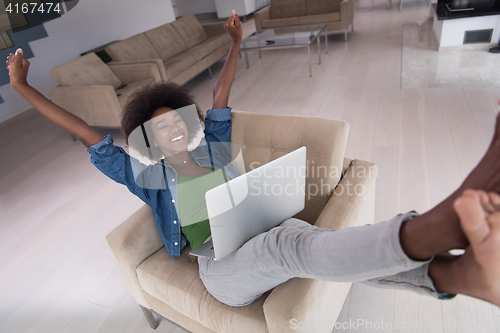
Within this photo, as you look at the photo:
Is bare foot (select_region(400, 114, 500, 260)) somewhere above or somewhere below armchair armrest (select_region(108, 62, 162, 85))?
above

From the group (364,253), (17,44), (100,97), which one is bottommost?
(100,97)

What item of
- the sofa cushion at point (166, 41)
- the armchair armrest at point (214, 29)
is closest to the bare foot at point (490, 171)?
the sofa cushion at point (166, 41)

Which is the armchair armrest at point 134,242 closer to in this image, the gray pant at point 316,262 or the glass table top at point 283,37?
the gray pant at point 316,262

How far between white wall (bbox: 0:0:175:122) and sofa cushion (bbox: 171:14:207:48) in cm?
142

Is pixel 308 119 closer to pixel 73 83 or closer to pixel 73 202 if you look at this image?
pixel 73 202

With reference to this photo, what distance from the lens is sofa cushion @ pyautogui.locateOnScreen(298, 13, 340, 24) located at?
4.97 meters

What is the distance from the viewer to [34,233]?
214 centimetres

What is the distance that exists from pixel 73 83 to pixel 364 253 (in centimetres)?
341

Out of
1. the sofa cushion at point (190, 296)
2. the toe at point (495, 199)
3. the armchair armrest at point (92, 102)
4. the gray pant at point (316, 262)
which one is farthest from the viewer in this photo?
the armchair armrest at point (92, 102)

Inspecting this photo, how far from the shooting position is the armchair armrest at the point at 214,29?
4.99 meters

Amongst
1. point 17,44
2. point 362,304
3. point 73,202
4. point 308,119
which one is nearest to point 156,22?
point 17,44

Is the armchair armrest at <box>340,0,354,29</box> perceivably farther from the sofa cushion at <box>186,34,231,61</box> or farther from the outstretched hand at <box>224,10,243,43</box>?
the outstretched hand at <box>224,10,243,43</box>

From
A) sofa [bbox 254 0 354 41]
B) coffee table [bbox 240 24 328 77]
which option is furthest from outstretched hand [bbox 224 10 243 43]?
sofa [bbox 254 0 354 41]

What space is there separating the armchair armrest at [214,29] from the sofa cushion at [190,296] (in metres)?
4.42
